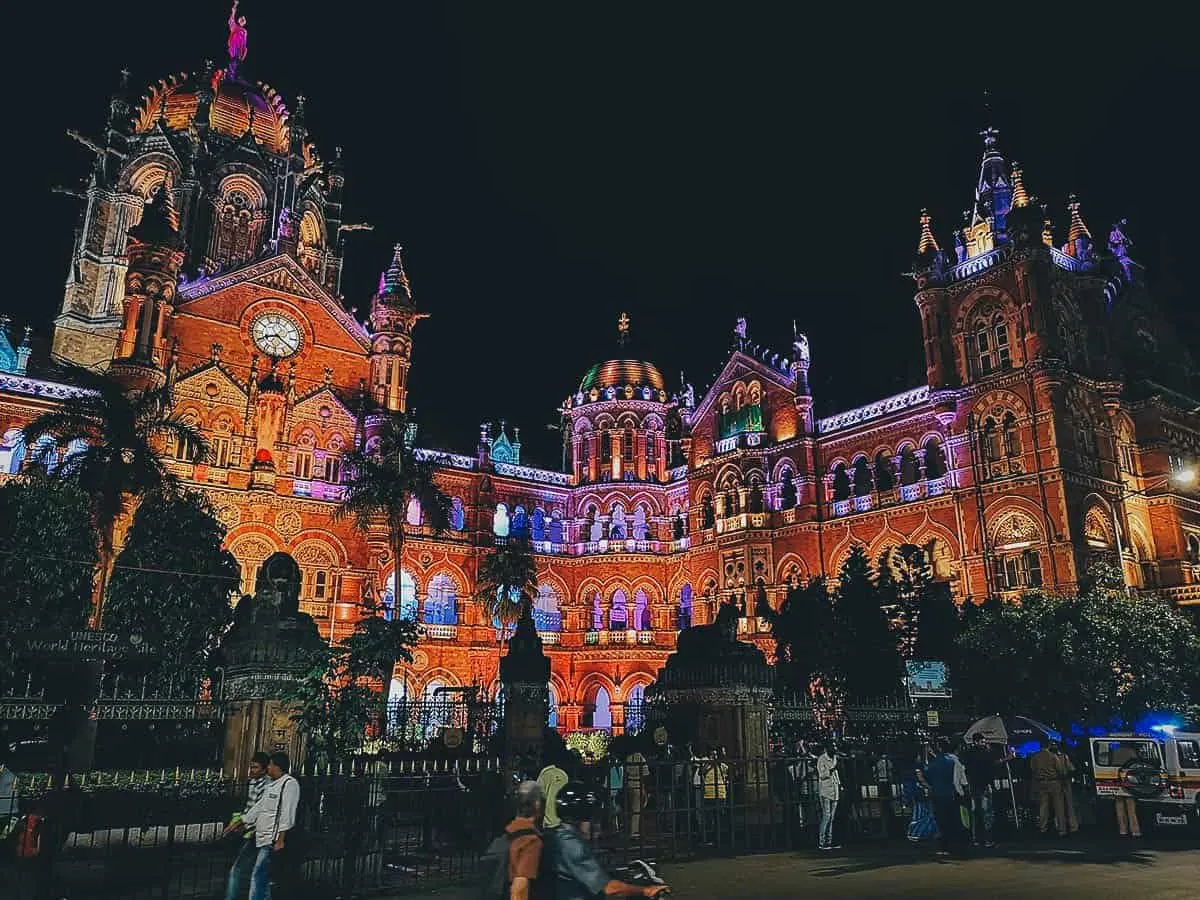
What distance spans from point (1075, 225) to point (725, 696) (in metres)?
33.7

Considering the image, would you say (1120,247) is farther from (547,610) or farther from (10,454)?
(10,454)

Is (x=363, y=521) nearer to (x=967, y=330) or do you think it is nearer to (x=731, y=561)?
(x=731, y=561)

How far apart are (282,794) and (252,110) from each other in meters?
53.9

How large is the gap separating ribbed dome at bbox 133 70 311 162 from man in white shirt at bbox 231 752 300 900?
5062 cm

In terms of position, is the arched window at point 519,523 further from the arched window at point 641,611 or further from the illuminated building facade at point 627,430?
the arched window at point 641,611

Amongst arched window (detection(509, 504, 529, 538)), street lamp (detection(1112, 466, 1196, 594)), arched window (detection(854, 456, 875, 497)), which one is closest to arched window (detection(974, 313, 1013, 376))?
arched window (detection(854, 456, 875, 497))

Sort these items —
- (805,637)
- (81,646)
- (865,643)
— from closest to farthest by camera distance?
(81,646) → (865,643) → (805,637)

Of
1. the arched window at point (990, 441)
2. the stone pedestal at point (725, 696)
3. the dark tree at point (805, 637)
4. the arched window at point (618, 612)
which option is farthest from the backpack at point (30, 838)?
the arched window at point (618, 612)

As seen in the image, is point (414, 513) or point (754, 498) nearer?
point (754, 498)

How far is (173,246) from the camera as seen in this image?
40.0 meters

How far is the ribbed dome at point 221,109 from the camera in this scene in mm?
52250

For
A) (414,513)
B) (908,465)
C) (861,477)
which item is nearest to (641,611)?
(414,513)

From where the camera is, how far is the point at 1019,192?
37.9 m

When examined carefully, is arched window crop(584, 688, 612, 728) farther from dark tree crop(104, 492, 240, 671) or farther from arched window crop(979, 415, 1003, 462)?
dark tree crop(104, 492, 240, 671)
